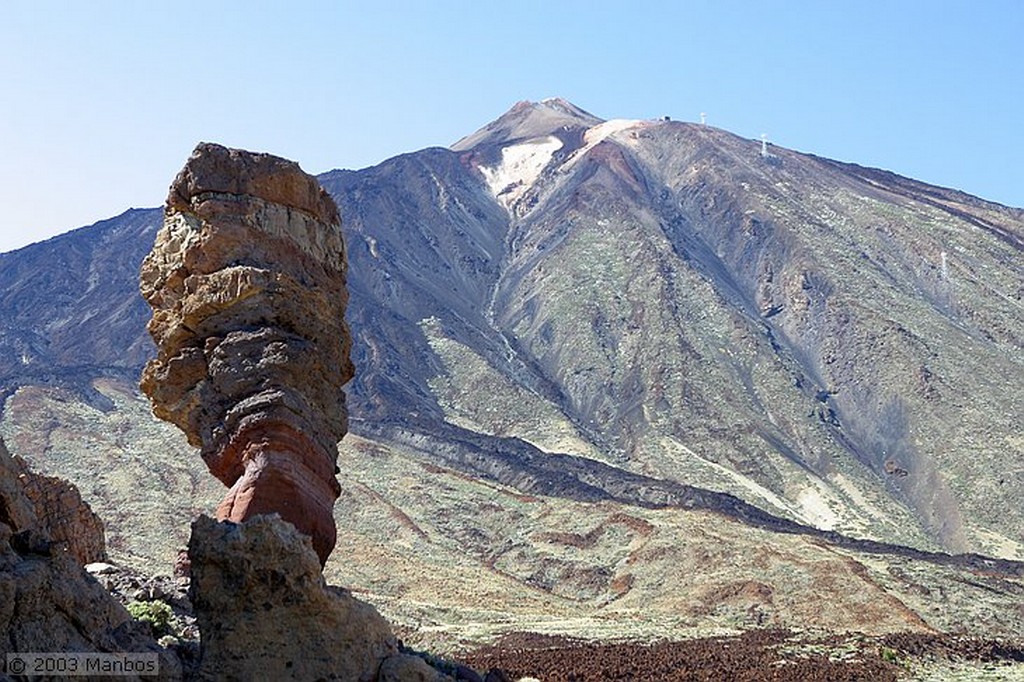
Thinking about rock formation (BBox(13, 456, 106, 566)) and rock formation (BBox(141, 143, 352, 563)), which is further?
rock formation (BBox(13, 456, 106, 566))

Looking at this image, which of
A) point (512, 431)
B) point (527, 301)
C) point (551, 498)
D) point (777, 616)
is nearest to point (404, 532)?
point (551, 498)

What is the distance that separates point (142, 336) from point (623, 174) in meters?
65.1

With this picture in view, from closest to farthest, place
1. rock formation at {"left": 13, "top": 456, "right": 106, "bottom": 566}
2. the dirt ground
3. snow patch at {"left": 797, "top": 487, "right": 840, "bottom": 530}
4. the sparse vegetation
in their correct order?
1. the sparse vegetation
2. rock formation at {"left": 13, "top": 456, "right": 106, "bottom": 566}
3. the dirt ground
4. snow patch at {"left": 797, "top": 487, "right": 840, "bottom": 530}

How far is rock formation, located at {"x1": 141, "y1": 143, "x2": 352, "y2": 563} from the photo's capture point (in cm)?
1528

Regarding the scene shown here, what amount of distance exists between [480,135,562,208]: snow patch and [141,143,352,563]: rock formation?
123689mm

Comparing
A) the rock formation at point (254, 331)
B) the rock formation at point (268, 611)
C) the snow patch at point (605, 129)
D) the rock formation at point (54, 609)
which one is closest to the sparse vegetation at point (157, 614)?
the rock formation at point (254, 331)

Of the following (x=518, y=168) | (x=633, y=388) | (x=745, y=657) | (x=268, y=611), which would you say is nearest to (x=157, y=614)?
(x=268, y=611)

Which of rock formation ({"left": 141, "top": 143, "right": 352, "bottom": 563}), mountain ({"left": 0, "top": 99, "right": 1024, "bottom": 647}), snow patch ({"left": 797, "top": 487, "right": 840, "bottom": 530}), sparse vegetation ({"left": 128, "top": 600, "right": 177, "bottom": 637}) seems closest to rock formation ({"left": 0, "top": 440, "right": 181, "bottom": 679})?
sparse vegetation ({"left": 128, "top": 600, "right": 177, "bottom": 637})

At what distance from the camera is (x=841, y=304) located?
101562 millimetres

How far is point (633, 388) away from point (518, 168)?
2773 inches

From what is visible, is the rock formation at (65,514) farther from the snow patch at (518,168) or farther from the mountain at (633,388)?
the snow patch at (518,168)

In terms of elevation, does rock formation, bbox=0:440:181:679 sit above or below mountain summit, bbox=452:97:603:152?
below

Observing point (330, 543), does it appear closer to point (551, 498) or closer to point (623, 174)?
point (551, 498)

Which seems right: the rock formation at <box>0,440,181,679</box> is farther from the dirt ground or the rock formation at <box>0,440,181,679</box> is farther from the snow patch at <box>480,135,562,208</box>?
the snow patch at <box>480,135,562,208</box>
